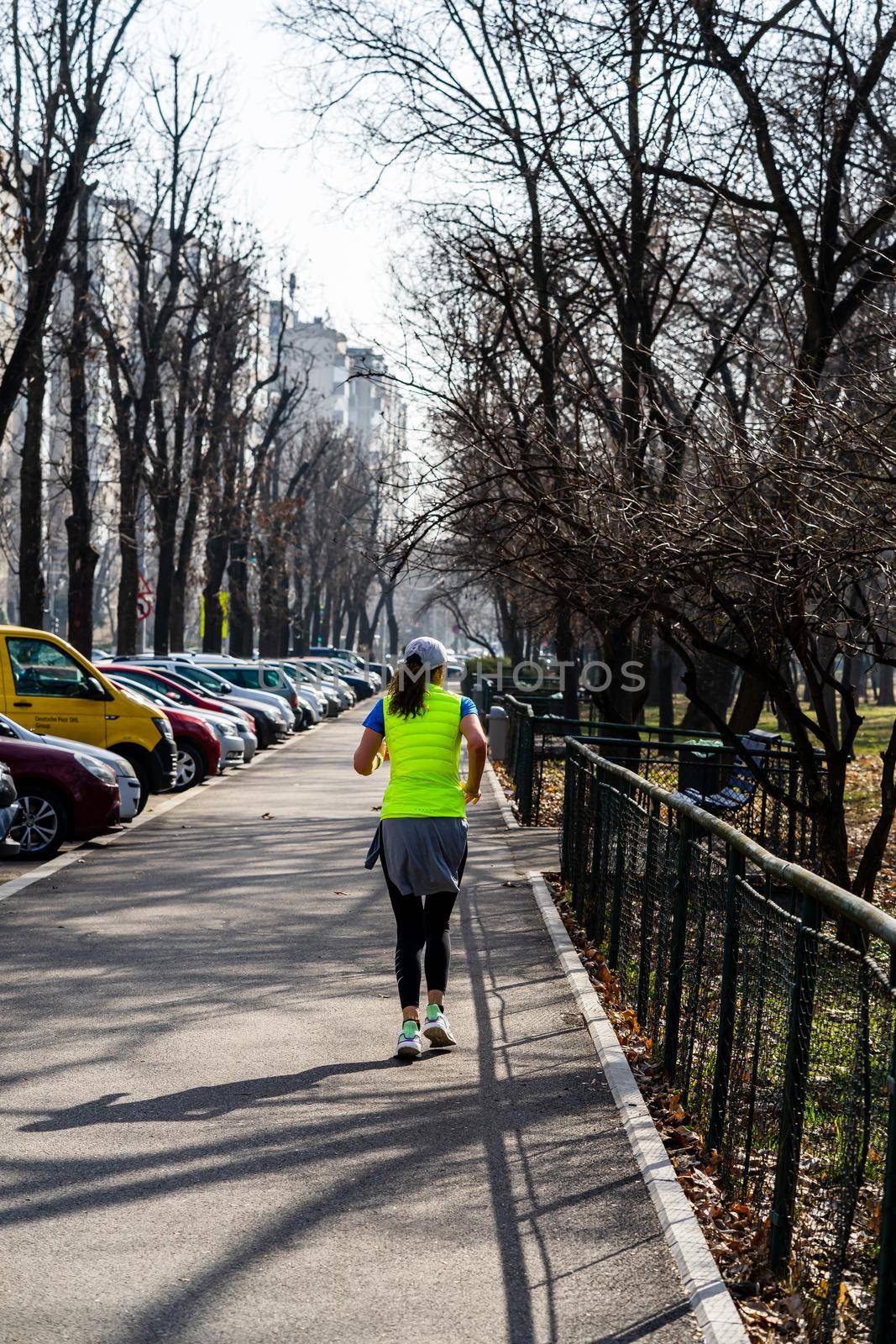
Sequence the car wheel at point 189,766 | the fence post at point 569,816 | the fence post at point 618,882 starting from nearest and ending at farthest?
1. the fence post at point 618,882
2. the fence post at point 569,816
3. the car wheel at point 189,766

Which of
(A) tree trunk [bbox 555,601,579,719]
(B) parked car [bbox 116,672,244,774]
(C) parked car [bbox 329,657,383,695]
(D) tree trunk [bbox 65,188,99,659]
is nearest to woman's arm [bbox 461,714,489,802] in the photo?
(B) parked car [bbox 116,672,244,774]

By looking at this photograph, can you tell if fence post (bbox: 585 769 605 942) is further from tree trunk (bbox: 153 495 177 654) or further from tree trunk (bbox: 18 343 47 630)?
tree trunk (bbox: 153 495 177 654)

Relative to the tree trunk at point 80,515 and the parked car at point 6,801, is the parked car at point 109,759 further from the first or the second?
the tree trunk at point 80,515

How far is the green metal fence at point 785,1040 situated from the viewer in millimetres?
4230

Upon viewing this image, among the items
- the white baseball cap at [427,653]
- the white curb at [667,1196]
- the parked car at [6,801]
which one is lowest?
the white curb at [667,1196]

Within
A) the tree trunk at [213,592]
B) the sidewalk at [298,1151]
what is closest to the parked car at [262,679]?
the tree trunk at [213,592]

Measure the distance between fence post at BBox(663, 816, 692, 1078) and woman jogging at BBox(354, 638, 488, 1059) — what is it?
3.46ft

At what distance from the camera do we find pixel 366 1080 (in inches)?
276

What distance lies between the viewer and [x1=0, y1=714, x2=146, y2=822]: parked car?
14.9 meters

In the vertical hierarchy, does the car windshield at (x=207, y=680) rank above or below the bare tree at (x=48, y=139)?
below

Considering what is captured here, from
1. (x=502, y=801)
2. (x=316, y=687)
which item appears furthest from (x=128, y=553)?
(x=502, y=801)

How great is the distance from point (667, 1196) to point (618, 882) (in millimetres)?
3760

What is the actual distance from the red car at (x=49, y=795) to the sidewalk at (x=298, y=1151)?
309cm

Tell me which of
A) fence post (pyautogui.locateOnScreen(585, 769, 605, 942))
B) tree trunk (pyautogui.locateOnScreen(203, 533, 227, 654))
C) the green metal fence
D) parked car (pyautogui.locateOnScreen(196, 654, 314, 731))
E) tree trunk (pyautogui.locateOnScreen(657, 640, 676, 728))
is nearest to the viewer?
the green metal fence
